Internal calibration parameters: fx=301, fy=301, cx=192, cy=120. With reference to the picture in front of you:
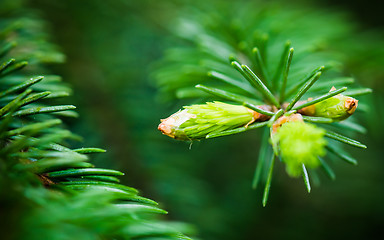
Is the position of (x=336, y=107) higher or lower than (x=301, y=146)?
higher

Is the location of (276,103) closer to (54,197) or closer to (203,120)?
(203,120)

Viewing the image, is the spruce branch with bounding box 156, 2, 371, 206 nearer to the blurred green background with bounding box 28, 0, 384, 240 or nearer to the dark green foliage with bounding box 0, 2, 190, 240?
the dark green foliage with bounding box 0, 2, 190, 240

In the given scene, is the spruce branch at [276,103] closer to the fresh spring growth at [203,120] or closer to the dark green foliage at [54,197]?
the fresh spring growth at [203,120]

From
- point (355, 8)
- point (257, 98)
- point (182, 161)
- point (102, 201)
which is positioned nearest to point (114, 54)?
point (182, 161)

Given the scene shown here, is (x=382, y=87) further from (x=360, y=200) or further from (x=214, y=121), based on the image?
(x=214, y=121)

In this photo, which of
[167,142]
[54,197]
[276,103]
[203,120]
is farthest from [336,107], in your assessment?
[167,142]
